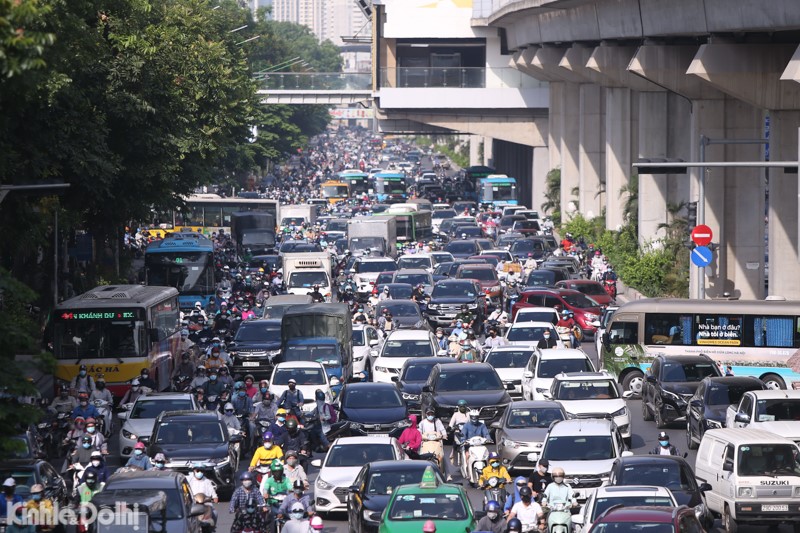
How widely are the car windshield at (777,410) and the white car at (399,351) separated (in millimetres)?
11223

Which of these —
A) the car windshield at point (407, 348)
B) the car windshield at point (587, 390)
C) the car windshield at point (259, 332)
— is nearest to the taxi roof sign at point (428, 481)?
the car windshield at point (587, 390)

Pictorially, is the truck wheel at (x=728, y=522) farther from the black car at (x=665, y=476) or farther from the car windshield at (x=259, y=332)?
the car windshield at (x=259, y=332)

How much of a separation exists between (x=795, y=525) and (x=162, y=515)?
9116 mm

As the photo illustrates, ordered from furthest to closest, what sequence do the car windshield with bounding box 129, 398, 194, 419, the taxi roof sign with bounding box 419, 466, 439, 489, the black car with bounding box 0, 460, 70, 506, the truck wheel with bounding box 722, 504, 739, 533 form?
the car windshield with bounding box 129, 398, 194, 419 < the truck wheel with bounding box 722, 504, 739, 533 < the black car with bounding box 0, 460, 70, 506 < the taxi roof sign with bounding box 419, 466, 439, 489

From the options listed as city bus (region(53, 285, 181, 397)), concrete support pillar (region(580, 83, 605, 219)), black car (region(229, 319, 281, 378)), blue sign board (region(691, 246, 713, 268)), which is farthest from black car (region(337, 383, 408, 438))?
concrete support pillar (region(580, 83, 605, 219))

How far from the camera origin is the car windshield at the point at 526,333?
130 ft

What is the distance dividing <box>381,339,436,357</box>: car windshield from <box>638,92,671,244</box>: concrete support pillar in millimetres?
23479

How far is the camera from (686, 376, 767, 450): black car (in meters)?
29.1

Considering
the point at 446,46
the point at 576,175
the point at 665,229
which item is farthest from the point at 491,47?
the point at 665,229

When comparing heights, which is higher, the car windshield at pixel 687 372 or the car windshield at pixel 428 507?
the car windshield at pixel 687 372

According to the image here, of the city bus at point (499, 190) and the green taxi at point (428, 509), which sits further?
the city bus at point (499, 190)

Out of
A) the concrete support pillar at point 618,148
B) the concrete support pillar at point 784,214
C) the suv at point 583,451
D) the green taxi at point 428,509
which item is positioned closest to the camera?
the green taxi at point 428,509

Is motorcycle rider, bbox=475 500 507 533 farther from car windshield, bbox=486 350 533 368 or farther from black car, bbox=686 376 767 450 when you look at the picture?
car windshield, bbox=486 350 533 368

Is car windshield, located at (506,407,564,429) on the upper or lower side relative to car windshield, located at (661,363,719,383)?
lower
